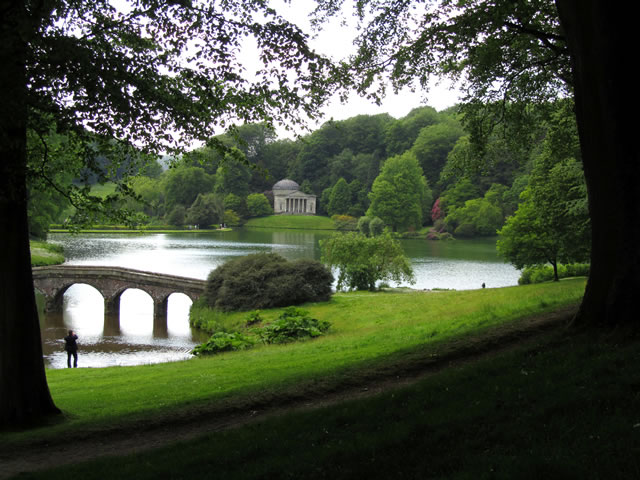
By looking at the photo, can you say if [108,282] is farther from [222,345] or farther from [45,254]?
[45,254]

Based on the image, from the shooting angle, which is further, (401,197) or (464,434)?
(401,197)

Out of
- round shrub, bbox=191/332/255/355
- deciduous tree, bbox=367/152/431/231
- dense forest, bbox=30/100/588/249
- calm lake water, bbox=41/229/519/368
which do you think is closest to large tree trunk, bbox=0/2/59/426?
round shrub, bbox=191/332/255/355

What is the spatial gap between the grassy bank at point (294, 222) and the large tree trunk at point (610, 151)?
93345 mm

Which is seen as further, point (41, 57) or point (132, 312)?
point (132, 312)

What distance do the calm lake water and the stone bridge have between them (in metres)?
1.02

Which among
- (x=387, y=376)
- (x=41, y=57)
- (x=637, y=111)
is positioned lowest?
(x=387, y=376)

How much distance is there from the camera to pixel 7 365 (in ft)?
27.8

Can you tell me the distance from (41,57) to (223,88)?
333 cm

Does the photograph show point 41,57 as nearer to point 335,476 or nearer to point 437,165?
point 335,476

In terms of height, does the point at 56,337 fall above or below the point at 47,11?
below

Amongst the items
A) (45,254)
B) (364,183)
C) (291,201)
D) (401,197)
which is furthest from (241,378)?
(291,201)

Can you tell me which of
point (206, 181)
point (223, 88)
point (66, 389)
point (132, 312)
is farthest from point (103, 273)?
point (206, 181)

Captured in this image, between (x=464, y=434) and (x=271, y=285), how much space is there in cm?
2457

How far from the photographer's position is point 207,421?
7.89 meters
